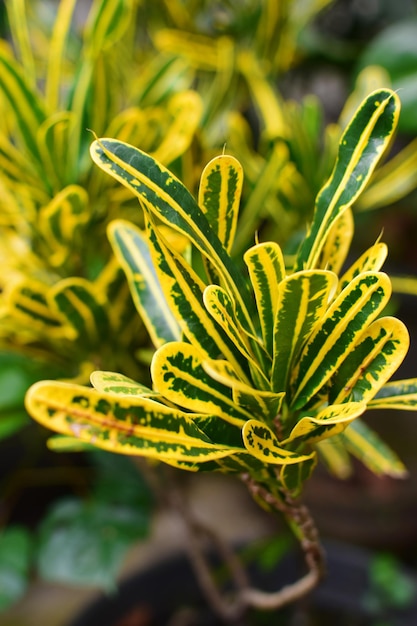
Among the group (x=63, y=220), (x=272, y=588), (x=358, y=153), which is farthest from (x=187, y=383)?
(x=272, y=588)

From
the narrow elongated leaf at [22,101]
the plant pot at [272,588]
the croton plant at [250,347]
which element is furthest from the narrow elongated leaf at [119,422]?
the plant pot at [272,588]

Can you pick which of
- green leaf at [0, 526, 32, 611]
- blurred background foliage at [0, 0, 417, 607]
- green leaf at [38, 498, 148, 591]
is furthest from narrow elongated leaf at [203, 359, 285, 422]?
green leaf at [0, 526, 32, 611]

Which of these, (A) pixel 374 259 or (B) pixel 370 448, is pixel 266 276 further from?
(B) pixel 370 448

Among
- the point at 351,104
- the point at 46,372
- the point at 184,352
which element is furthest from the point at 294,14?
the point at 184,352

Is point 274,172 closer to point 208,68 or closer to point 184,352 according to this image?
point 184,352

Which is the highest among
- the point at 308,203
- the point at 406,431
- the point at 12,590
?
the point at 308,203

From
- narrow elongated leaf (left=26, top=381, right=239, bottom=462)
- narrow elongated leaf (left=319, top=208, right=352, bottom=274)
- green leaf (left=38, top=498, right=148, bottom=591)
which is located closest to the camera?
narrow elongated leaf (left=26, top=381, right=239, bottom=462)

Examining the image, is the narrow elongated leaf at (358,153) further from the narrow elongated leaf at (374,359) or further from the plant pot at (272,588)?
the plant pot at (272,588)

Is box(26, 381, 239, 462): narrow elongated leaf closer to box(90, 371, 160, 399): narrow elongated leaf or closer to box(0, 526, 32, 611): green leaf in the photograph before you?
box(90, 371, 160, 399): narrow elongated leaf
